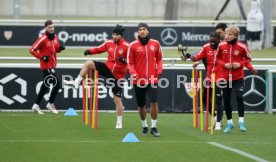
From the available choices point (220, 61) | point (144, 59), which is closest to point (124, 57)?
point (144, 59)

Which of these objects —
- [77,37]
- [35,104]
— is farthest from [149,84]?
[77,37]

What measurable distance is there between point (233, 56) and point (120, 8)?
35.7 meters

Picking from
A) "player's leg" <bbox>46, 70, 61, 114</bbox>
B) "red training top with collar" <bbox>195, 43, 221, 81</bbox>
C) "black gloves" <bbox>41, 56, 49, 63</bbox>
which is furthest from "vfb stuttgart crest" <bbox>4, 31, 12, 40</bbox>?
"red training top with collar" <bbox>195, 43, 221, 81</bbox>

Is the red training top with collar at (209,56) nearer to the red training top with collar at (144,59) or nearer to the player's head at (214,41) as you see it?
the player's head at (214,41)

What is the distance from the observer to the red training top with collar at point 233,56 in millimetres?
19109

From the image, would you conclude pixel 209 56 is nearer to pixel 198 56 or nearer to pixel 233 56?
pixel 198 56

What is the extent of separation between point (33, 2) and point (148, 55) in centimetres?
3388

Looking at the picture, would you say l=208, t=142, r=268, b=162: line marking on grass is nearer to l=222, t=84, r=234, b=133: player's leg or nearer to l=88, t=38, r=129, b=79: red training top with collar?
l=222, t=84, r=234, b=133: player's leg

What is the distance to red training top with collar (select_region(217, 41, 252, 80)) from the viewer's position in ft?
62.7

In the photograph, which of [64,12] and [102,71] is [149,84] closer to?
[102,71]

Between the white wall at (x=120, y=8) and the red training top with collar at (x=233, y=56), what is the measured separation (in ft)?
A: 105

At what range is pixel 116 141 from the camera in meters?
17.3

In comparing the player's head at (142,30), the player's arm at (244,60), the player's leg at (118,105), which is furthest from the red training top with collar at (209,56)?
the player's head at (142,30)

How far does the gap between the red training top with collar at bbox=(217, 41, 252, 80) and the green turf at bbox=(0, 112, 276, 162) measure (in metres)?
1.13
